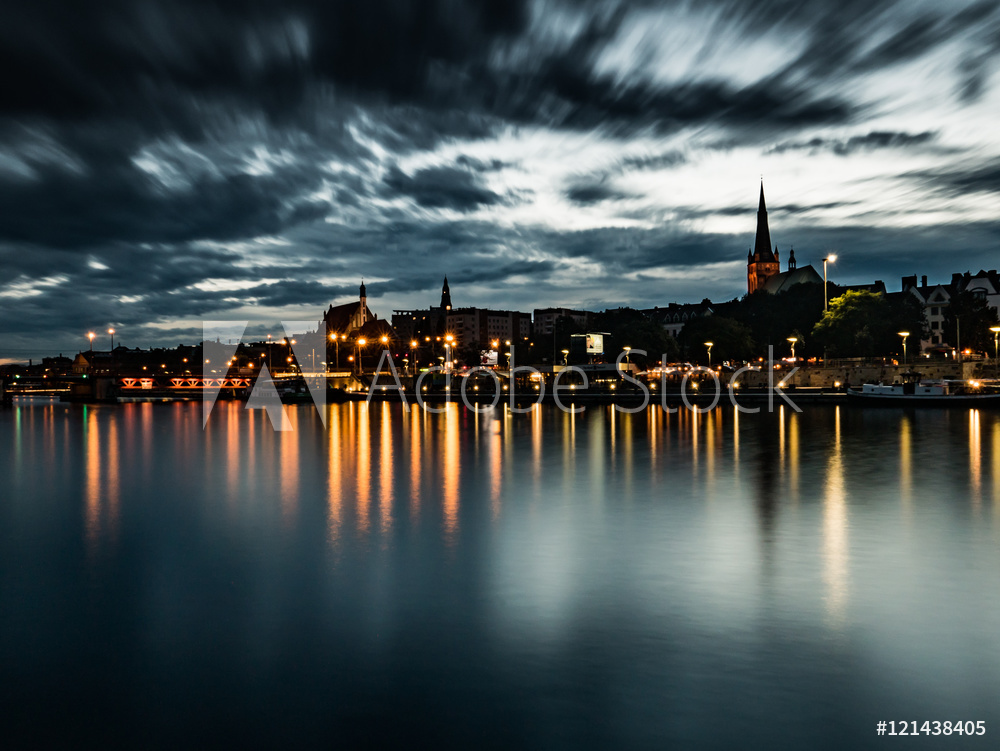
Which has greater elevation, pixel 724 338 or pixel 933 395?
pixel 724 338

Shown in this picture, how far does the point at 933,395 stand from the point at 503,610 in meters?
74.0

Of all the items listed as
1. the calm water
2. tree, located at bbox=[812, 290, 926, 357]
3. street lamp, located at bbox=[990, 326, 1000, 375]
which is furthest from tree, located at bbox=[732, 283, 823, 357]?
the calm water

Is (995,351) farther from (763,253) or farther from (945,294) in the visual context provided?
(763,253)

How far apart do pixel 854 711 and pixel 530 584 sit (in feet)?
19.0

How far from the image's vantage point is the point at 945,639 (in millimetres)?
9414

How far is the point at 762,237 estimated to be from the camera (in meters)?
186

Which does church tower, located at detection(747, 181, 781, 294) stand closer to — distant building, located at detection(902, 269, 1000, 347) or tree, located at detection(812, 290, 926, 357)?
distant building, located at detection(902, 269, 1000, 347)

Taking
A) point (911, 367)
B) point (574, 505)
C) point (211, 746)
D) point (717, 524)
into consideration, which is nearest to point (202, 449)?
point (574, 505)

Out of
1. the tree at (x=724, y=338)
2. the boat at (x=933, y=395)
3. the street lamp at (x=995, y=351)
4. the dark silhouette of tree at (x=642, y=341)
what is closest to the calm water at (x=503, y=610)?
the boat at (x=933, y=395)

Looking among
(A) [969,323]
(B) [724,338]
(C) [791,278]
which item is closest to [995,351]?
(A) [969,323]

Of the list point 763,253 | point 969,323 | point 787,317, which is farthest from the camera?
point 763,253

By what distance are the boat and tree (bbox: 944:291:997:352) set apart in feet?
86.6

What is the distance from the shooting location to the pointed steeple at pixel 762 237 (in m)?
185

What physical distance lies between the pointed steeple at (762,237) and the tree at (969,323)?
7778cm
